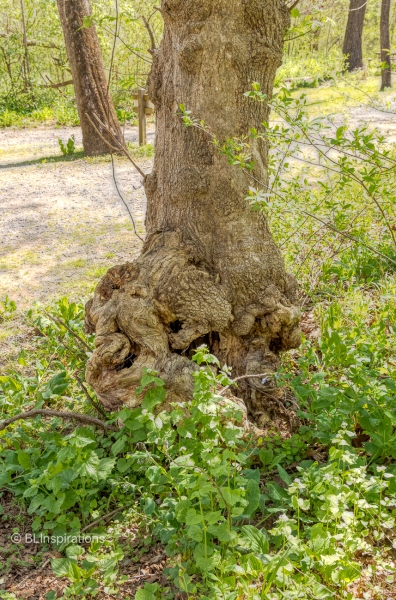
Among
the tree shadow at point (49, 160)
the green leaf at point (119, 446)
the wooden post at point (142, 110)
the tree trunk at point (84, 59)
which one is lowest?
the green leaf at point (119, 446)

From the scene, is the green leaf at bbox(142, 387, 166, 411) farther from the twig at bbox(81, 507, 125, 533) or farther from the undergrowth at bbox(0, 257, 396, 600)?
the twig at bbox(81, 507, 125, 533)

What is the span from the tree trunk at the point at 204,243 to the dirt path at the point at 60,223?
2.96ft

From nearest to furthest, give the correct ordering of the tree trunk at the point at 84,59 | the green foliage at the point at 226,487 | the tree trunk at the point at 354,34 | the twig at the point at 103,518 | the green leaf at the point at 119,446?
the green foliage at the point at 226,487 → the twig at the point at 103,518 → the green leaf at the point at 119,446 → the tree trunk at the point at 84,59 → the tree trunk at the point at 354,34

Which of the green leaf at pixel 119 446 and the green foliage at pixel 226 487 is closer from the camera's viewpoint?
the green foliage at pixel 226 487

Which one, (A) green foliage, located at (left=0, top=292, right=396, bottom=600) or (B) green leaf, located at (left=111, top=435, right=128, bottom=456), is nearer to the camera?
(A) green foliage, located at (left=0, top=292, right=396, bottom=600)

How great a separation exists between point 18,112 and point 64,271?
11.8 metres

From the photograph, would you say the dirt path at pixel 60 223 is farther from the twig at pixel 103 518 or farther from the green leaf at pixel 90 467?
the twig at pixel 103 518

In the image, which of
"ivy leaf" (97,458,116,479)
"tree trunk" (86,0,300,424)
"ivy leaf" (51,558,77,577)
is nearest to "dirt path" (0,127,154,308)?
"tree trunk" (86,0,300,424)

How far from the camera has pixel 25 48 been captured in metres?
16.4

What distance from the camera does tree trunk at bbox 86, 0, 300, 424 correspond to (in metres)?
2.85

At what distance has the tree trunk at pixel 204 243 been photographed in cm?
285

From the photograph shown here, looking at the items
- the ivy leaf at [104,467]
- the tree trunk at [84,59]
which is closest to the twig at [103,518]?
the ivy leaf at [104,467]

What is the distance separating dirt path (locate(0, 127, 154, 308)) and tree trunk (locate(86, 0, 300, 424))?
35.5 inches

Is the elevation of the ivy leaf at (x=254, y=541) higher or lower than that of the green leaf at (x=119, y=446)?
lower
